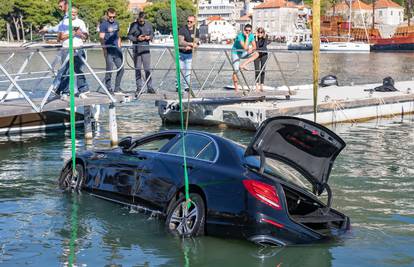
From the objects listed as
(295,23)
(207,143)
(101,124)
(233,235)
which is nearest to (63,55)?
(101,124)

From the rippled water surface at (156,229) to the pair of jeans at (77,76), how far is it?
1.83m

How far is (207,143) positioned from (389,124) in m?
13.9

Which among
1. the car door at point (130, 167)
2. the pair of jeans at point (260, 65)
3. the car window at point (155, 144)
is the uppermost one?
the pair of jeans at point (260, 65)

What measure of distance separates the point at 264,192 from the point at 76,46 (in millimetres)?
8681

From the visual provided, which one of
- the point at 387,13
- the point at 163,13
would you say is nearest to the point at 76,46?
the point at 163,13

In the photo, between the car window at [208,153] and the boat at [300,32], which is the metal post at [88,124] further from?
the boat at [300,32]

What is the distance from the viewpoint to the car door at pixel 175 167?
30.2 ft

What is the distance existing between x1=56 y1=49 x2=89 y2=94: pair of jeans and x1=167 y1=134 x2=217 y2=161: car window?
7046mm

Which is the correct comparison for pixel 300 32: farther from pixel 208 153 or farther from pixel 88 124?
pixel 208 153

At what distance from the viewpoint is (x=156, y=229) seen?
31.5ft

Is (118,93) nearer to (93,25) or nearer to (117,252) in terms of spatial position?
(117,252)

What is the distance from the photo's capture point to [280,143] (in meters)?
9.19

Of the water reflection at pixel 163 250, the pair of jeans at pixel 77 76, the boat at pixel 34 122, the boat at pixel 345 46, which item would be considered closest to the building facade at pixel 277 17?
the boat at pixel 345 46

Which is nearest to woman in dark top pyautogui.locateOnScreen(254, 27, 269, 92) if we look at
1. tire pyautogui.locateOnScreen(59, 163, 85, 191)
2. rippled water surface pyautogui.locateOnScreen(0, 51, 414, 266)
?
rippled water surface pyautogui.locateOnScreen(0, 51, 414, 266)
